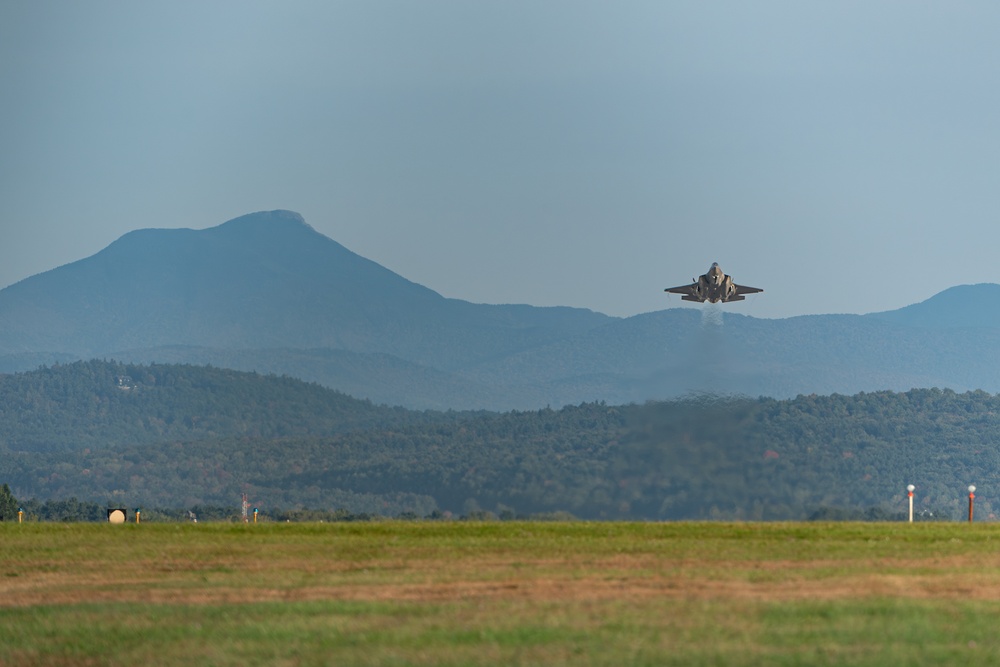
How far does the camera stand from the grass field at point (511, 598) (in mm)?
22469

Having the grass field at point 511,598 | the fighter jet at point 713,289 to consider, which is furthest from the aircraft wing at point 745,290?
the grass field at point 511,598

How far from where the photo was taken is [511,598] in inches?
1048

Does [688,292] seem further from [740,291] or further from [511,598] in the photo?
[511,598]

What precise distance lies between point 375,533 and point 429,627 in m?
15.5

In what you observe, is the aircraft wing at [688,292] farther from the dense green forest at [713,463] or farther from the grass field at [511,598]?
the grass field at [511,598]

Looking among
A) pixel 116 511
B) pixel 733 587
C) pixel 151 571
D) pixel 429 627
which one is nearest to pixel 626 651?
pixel 429 627

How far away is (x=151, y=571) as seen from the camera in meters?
31.9

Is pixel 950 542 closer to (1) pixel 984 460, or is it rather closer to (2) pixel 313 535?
(2) pixel 313 535

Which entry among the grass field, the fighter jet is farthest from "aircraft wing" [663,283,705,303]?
the grass field

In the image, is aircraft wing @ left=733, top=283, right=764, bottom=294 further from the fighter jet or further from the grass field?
the grass field

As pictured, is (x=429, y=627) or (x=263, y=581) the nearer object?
(x=429, y=627)

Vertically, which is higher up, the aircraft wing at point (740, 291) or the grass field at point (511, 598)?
the aircraft wing at point (740, 291)

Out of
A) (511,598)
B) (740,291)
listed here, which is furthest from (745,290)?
(511,598)

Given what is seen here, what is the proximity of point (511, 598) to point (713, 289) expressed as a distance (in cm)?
5988
